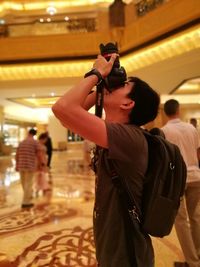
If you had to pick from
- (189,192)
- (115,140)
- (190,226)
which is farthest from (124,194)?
(190,226)

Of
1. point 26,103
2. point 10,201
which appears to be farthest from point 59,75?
point 26,103

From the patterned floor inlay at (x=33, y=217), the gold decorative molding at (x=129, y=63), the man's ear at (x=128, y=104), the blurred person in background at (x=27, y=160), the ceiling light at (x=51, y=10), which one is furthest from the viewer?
the ceiling light at (x=51, y=10)

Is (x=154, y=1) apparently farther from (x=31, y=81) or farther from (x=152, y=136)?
(x=152, y=136)

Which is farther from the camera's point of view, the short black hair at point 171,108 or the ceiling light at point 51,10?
the ceiling light at point 51,10

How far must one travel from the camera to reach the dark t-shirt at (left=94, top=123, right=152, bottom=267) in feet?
3.89

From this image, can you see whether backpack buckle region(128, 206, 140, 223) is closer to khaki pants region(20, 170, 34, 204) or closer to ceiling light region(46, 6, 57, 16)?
khaki pants region(20, 170, 34, 204)

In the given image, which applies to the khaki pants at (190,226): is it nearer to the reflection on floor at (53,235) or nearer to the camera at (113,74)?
the reflection on floor at (53,235)

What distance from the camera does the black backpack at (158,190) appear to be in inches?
49.1

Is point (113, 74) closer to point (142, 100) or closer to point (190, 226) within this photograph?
point (142, 100)

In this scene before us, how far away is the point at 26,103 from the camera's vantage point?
19938mm

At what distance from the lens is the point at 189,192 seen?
2.85 m

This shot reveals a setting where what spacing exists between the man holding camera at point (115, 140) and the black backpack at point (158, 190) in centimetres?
3

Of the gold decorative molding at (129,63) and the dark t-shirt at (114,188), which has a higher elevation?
the gold decorative molding at (129,63)

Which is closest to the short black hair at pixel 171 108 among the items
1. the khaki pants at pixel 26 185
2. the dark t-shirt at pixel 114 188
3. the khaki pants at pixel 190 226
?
the khaki pants at pixel 190 226
